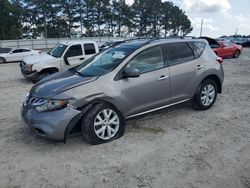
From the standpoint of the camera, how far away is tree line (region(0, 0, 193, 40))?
5100 cm

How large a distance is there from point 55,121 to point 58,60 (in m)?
6.52

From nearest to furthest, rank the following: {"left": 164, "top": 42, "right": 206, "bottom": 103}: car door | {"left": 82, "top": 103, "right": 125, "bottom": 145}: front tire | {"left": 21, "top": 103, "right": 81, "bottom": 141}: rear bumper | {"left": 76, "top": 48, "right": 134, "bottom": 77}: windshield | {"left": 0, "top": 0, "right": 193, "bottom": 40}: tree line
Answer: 1. {"left": 21, "top": 103, "right": 81, "bottom": 141}: rear bumper
2. {"left": 82, "top": 103, "right": 125, "bottom": 145}: front tire
3. {"left": 76, "top": 48, "right": 134, "bottom": 77}: windshield
4. {"left": 164, "top": 42, "right": 206, "bottom": 103}: car door
5. {"left": 0, "top": 0, "right": 193, "bottom": 40}: tree line

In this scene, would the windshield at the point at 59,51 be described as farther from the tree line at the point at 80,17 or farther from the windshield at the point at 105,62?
the tree line at the point at 80,17

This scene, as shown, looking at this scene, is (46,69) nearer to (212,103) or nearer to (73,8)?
(212,103)

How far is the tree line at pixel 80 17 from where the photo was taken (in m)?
51.0

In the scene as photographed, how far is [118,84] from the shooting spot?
4492mm

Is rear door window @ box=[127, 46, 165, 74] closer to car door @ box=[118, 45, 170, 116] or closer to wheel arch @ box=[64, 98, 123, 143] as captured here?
car door @ box=[118, 45, 170, 116]

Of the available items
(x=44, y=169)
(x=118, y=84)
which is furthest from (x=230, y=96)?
(x=44, y=169)

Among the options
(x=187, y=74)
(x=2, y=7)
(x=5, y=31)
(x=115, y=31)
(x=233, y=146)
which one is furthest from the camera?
(x=115, y=31)

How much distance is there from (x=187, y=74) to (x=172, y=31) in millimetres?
73993

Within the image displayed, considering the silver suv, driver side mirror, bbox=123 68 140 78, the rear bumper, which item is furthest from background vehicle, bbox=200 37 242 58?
the rear bumper

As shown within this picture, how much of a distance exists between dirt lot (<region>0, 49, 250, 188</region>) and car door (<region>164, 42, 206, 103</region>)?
0.55 m

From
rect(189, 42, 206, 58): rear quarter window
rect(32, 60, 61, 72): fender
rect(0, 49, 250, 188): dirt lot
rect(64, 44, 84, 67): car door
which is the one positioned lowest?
rect(0, 49, 250, 188): dirt lot

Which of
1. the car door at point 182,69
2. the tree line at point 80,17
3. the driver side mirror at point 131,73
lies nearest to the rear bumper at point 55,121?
the driver side mirror at point 131,73
